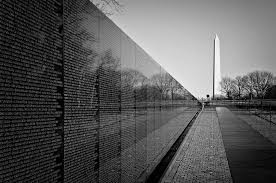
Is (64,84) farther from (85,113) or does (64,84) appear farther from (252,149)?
(252,149)

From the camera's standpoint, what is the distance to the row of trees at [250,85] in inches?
3031

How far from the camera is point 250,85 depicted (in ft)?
271

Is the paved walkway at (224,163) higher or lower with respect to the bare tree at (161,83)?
lower

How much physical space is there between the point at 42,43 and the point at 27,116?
629 millimetres

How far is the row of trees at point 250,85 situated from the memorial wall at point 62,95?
233 feet

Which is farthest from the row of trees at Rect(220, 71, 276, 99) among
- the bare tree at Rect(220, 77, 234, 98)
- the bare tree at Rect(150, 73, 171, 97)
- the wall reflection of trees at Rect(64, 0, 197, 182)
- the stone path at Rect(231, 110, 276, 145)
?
the wall reflection of trees at Rect(64, 0, 197, 182)

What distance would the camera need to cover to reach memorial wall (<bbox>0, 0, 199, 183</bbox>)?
84.7 inches

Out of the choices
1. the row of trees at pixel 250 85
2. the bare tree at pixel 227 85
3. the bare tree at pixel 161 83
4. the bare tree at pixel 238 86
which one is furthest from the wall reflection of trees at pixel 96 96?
the bare tree at pixel 227 85

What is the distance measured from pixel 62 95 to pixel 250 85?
3363 inches

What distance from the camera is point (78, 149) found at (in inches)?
126

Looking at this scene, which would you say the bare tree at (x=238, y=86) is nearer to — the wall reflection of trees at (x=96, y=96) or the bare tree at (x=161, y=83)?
the bare tree at (x=161, y=83)

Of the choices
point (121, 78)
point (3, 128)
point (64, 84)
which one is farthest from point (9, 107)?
point (121, 78)

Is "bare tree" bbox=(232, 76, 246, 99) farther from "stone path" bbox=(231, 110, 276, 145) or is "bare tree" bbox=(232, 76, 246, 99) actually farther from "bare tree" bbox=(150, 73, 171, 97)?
"bare tree" bbox=(150, 73, 171, 97)

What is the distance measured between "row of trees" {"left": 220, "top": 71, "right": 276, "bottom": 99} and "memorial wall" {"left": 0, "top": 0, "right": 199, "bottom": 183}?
233 ft
